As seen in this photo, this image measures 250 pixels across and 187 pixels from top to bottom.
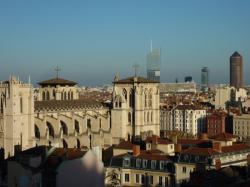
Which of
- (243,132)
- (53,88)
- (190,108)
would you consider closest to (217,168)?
(53,88)

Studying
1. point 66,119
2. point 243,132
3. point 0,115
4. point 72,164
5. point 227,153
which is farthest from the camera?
point 243,132

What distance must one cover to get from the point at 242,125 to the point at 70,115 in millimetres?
48114

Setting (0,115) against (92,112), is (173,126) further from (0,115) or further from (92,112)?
(0,115)

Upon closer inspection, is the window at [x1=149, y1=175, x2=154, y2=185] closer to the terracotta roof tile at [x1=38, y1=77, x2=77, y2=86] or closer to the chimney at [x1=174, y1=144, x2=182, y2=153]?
the chimney at [x1=174, y1=144, x2=182, y2=153]

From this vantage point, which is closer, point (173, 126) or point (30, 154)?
point (30, 154)

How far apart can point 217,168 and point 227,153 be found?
5388mm

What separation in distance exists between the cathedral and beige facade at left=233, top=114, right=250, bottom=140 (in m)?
31.8

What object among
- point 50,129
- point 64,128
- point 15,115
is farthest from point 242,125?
point 15,115

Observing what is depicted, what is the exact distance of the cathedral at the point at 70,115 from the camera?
74.2 m

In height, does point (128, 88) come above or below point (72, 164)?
above

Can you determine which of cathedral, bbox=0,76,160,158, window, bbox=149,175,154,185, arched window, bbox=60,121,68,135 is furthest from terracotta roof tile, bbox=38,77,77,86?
window, bbox=149,175,154,185

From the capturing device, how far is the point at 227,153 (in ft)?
178

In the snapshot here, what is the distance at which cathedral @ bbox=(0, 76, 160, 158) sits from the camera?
244ft

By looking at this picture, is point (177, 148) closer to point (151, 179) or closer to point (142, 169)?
point (142, 169)
